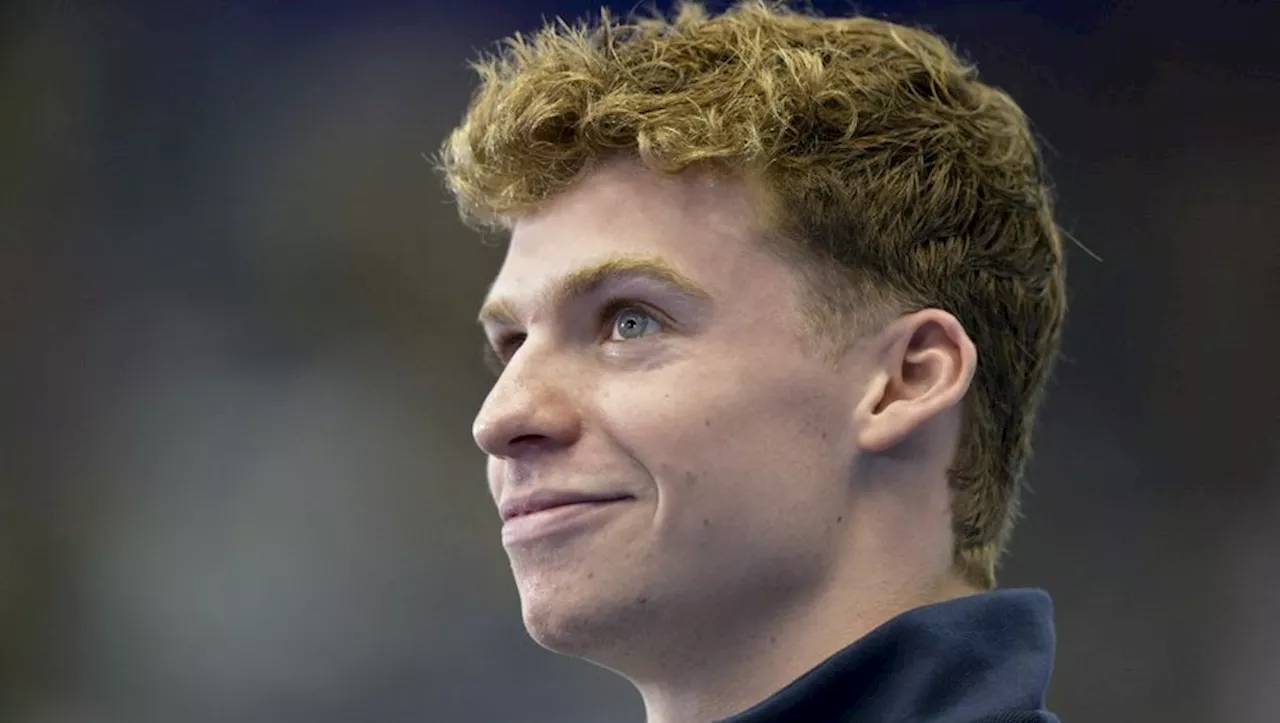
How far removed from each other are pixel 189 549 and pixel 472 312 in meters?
0.53

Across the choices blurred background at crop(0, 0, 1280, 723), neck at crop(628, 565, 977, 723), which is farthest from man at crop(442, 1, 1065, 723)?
blurred background at crop(0, 0, 1280, 723)

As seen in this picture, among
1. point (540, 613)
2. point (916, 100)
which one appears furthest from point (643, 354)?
point (916, 100)

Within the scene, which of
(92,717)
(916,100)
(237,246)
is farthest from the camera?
(237,246)

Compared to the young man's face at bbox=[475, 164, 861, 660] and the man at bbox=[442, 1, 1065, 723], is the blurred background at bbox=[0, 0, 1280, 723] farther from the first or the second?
the young man's face at bbox=[475, 164, 861, 660]

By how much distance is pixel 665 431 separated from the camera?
98 centimetres

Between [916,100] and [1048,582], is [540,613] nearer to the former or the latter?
[916,100]

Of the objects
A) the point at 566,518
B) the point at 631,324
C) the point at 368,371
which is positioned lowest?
the point at 566,518

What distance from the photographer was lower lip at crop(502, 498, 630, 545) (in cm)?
99

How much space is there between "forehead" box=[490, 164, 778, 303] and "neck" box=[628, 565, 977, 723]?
0.75ft

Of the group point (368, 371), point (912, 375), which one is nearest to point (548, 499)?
point (912, 375)

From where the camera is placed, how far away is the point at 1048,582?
73.9 inches

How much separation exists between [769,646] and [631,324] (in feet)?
0.79

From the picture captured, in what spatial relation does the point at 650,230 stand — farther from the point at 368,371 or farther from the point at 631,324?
the point at 368,371

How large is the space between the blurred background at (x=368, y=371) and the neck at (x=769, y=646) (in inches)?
37.3
